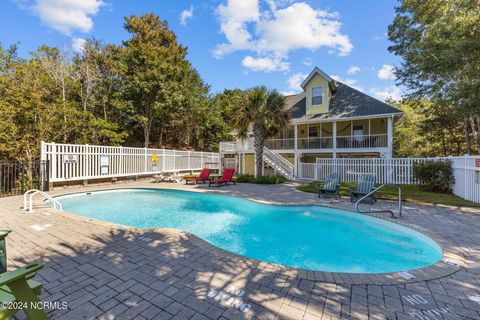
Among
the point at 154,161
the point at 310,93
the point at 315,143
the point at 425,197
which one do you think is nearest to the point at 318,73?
the point at 310,93

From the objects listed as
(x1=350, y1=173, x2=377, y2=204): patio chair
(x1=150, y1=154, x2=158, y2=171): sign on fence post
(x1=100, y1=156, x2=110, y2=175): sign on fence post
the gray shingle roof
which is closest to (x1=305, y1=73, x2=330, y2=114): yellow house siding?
the gray shingle roof

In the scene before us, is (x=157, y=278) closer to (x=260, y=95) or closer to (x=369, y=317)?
(x=369, y=317)

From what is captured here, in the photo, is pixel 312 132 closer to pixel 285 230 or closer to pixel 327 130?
pixel 327 130

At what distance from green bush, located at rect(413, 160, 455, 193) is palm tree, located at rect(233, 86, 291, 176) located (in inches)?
321

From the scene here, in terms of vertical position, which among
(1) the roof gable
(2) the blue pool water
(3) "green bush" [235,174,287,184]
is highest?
(1) the roof gable

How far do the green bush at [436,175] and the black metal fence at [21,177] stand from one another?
62.7 feet

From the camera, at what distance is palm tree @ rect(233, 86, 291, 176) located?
15289 millimetres

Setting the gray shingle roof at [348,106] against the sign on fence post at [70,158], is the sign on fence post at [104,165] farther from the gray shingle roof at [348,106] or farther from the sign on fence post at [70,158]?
the gray shingle roof at [348,106]

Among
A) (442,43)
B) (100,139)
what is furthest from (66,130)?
(442,43)

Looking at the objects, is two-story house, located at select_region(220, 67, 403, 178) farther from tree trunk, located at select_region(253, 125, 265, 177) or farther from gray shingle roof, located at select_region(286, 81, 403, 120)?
tree trunk, located at select_region(253, 125, 265, 177)

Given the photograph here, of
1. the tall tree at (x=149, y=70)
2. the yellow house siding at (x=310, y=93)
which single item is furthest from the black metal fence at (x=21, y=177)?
the yellow house siding at (x=310, y=93)

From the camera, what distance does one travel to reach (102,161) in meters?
14.3

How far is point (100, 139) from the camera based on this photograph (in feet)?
63.6

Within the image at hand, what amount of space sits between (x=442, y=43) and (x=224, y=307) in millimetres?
14485
